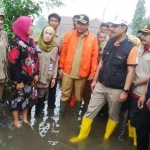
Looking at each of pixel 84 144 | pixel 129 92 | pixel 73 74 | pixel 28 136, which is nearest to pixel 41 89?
pixel 73 74

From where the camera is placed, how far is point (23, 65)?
3.90 metres

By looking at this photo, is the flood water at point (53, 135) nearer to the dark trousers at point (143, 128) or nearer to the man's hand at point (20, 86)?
the man's hand at point (20, 86)

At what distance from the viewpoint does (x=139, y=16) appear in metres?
35.0

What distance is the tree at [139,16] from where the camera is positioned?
114 ft

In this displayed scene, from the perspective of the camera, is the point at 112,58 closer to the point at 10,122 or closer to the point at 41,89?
the point at 41,89

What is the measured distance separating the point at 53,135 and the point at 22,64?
1.30 metres

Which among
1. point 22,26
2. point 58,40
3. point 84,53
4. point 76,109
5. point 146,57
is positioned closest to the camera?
point 146,57

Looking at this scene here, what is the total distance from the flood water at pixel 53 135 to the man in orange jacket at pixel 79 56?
696 mm

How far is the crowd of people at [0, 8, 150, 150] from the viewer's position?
142 inches

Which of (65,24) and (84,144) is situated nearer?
(84,144)

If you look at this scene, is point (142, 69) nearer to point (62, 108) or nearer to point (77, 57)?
point (77, 57)

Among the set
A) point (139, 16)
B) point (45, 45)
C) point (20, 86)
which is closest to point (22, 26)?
point (45, 45)

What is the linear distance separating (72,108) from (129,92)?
1.75 metres

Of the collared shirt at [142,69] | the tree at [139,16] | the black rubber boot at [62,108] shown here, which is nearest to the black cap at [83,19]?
the collared shirt at [142,69]
